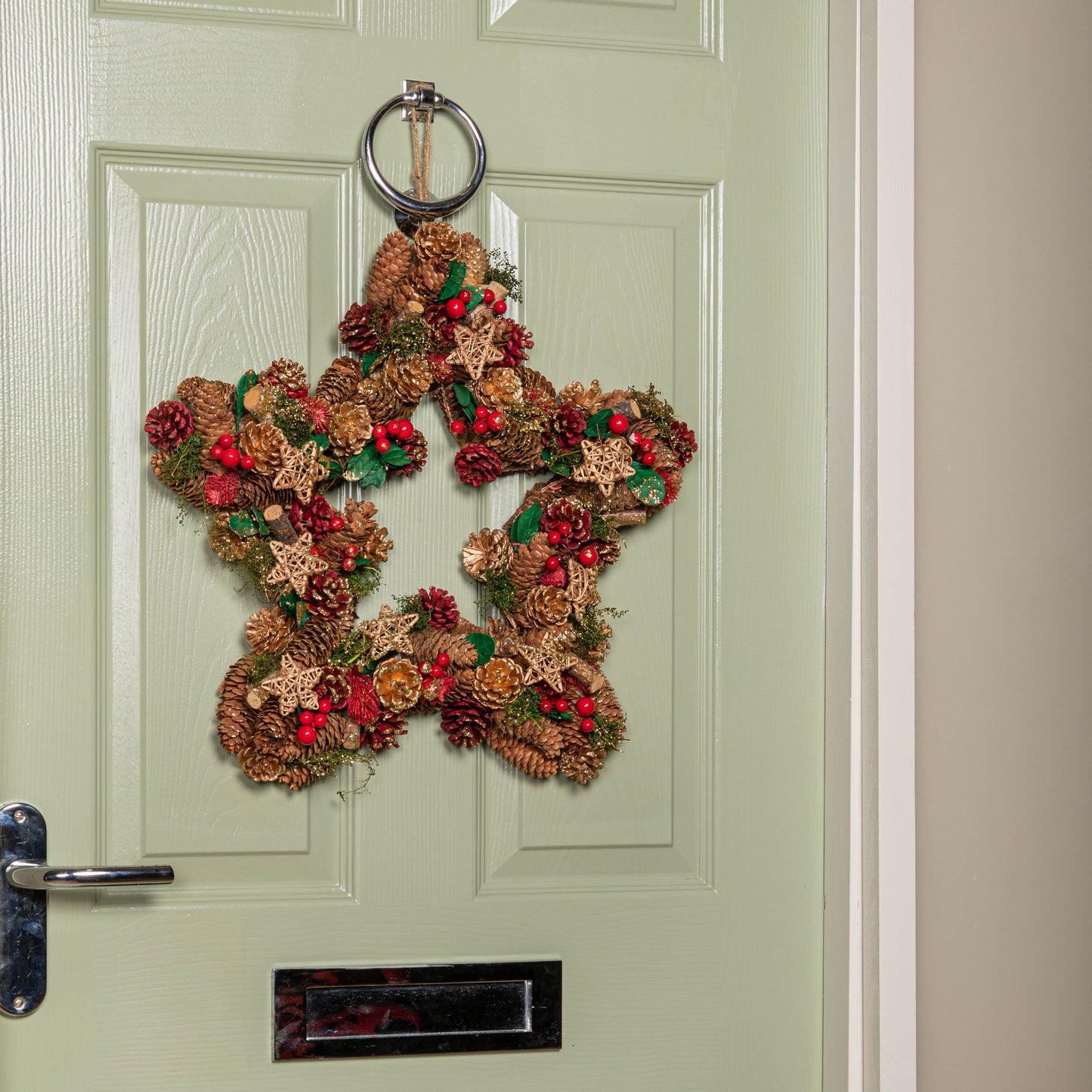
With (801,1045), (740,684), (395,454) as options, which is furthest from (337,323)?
(801,1045)

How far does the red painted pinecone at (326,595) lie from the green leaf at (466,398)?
0.19m

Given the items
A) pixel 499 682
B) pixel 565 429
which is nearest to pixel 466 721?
pixel 499 682

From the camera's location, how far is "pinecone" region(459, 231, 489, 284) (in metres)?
0.81

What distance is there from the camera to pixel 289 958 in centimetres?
83

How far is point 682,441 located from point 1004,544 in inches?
12.0

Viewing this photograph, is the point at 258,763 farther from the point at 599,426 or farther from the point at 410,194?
the point at 410,194

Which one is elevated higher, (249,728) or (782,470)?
(782,470)

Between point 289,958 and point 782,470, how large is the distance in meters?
0.65

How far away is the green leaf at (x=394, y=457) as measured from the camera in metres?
0.81

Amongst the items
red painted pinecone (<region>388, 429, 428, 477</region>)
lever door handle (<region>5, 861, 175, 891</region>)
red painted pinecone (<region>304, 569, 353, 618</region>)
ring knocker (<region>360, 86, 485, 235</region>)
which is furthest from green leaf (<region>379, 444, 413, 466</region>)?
lever door handle (<region>5, 861, 175, 891</region>)

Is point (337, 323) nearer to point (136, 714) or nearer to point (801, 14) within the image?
point (136, 714)

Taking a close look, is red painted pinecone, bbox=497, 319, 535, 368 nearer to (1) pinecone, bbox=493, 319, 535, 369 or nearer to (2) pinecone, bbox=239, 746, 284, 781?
(1) pinecone, bbox=493, 319, 535, 369

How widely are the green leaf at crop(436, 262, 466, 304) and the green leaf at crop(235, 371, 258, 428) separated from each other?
176 millimetres

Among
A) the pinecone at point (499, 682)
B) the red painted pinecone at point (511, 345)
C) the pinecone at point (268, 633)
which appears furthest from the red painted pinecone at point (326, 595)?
the red painted pinecone at point (511, 345)
